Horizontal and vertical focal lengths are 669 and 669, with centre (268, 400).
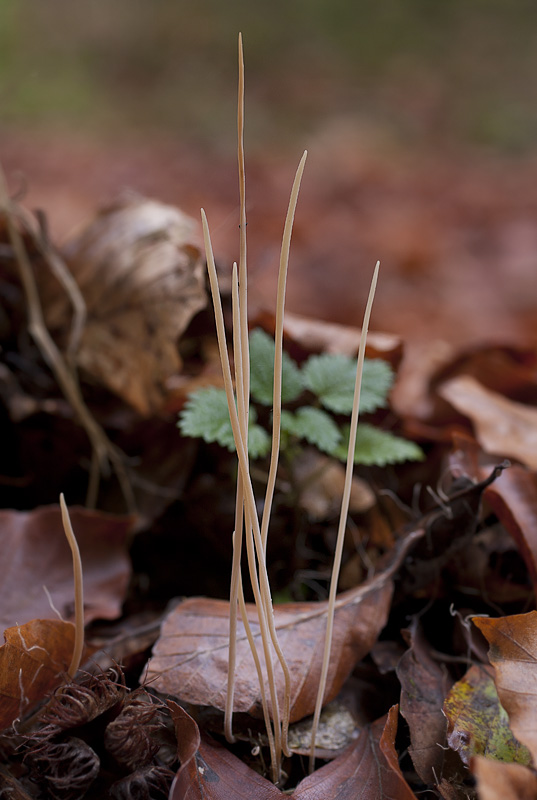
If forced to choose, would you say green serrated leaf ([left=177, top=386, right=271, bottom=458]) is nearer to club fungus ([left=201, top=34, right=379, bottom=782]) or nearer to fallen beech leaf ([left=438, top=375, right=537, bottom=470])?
club fungus ([left=201, top=34, right=379, bottom=782])

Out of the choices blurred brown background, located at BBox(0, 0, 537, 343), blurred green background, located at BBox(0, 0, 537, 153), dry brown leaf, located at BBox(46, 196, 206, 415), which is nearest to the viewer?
dry brown leaf, located at BBox(46, 196, 206, 415)

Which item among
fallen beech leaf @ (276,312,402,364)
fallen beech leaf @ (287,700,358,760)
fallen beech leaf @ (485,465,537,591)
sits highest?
fallen beech leaf @ (276,312,402,364)

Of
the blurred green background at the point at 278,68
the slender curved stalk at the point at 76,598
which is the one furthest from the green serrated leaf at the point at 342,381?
Answer: the blurred green background at the point at 278,68

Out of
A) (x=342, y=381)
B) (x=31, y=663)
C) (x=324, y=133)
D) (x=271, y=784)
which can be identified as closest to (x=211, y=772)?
(x=271, y=784)

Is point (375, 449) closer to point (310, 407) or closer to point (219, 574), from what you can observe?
point (310, 407)

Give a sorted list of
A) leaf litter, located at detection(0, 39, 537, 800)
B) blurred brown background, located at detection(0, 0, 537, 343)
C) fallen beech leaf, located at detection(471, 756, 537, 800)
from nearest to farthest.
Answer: fallen beech leaf, located at detection(471, 756, 537, 800) < leaf litter, located at detection(0, 39, 537, 800) < blurred brown background, located at detection(0, 0, 537, 343)

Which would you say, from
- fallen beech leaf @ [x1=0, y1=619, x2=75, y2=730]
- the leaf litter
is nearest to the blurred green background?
the leaf litter

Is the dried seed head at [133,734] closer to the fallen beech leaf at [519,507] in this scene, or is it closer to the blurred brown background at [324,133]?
the fallen beech leaf at [519,507]
